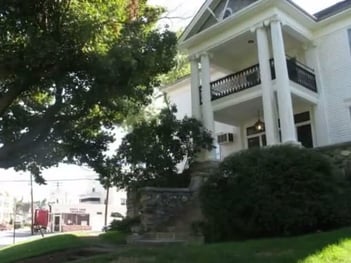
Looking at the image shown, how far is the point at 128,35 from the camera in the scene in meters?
9.96

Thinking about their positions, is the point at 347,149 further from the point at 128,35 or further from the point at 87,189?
the point at 87,189

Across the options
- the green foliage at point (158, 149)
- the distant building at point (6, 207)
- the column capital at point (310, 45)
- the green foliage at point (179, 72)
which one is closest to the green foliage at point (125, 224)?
the green foliage at point (158, 149)

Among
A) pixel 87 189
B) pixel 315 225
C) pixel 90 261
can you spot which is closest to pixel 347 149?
pixel 315 225

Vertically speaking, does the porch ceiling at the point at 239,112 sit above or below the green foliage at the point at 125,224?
above

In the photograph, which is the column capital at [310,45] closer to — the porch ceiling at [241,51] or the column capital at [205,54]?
the porch ceiling at [241,51]

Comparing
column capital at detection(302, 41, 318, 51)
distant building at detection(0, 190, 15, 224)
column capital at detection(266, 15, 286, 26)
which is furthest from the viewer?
distant building at detection(0, 190, 15, 224)

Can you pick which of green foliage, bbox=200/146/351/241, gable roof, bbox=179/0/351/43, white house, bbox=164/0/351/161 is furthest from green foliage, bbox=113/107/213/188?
green foliage, bbox=200/146/351/241

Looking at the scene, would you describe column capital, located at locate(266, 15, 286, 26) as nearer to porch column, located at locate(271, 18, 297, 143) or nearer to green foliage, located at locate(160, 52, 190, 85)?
porch column, located at locate(271, 18, 297, 143)

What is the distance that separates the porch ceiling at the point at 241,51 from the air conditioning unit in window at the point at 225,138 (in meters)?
3.08

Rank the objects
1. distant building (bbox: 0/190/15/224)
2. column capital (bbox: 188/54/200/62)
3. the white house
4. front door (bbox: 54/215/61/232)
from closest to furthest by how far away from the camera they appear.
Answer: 1. the white house
2. column capital (bbox: 188/54/200/62)
3. front door (bbox: 54/215/61/232)
4. distant building (bbox: 0/190/15/224)

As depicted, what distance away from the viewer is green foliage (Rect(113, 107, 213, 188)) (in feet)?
51.3

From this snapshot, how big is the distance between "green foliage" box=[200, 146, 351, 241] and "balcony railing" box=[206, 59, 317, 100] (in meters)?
7.23

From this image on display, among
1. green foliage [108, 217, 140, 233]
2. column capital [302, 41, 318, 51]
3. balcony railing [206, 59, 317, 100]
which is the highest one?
column capital [302, 41, 318, 51]

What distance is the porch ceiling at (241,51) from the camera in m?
18.0
